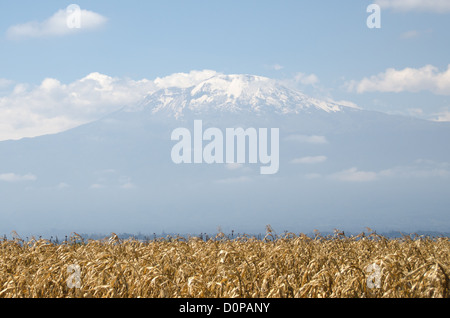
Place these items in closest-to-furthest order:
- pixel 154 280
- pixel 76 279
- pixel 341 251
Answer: pixel 154 280 < pixel 76 279 < pixel 341 251

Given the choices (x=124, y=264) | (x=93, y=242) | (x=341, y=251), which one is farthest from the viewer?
(x=93, y=242)

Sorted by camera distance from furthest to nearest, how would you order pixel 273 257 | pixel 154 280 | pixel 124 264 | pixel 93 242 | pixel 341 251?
pixel 93 242 → pixel 341 251 → pixel 273 257 → pixel 124 264 → pixel 154 280

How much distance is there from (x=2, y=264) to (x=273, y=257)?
723 centimetres

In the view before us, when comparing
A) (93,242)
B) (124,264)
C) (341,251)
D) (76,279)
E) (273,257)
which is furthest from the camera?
(93,242)

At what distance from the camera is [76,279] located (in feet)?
36.9

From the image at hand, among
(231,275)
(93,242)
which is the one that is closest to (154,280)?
(231,275)

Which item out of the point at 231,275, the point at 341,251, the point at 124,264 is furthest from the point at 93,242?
the point at 231,275
